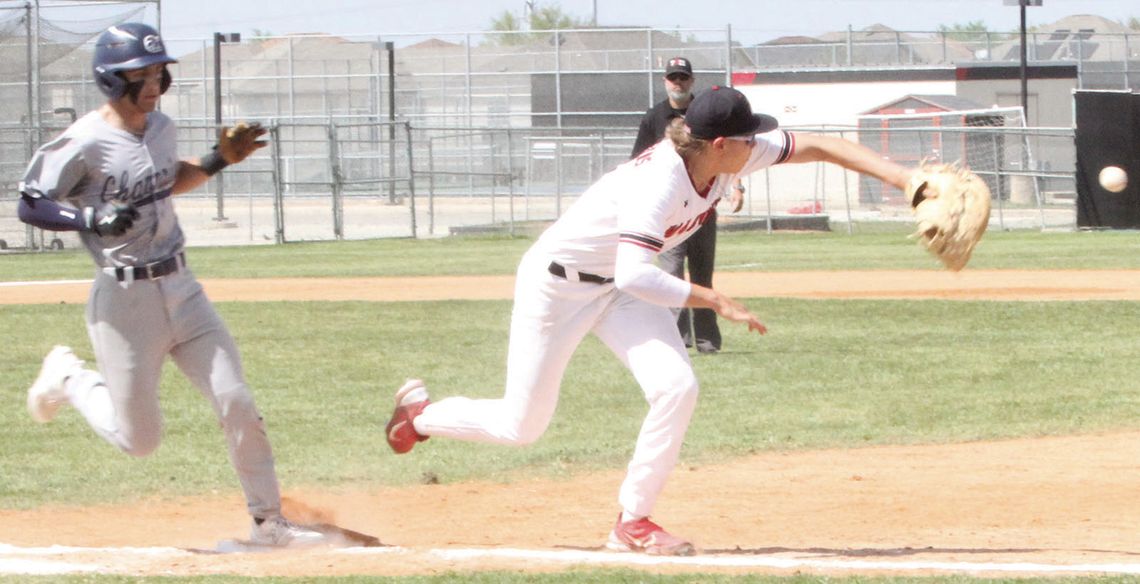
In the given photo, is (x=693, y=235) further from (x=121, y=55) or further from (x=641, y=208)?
(x=121, y=55)

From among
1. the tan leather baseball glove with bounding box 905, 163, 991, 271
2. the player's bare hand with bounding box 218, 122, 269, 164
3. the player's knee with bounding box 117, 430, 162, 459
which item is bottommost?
the player's knee with bounding box 117, 430, 162, 459

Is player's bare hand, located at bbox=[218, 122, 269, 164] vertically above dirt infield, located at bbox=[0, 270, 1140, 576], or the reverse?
player's bare hand, located at bbox=[218, 122, 269, 164]

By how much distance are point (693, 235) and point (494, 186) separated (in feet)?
65.5

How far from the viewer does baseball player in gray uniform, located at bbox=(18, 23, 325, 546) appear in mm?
5516

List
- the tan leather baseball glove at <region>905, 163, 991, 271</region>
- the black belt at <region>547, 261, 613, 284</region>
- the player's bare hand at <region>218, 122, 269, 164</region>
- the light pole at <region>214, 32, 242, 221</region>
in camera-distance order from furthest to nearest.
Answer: the light pole at <region>214, 32, 242, 221</region>, the player's bare hand at <region>218, 122, 269, 164</region>, the black belt at <region>547, 261, 613, 284</region>, the tan leather baseball glove at <region>905, 163, 991, 271</region>

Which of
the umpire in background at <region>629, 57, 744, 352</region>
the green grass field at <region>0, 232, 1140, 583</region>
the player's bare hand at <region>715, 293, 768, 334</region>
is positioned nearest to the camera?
the player's bare hand at <region>715, 293, 768, 334</region>

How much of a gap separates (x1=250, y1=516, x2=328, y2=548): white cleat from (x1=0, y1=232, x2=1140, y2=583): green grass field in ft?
2.44

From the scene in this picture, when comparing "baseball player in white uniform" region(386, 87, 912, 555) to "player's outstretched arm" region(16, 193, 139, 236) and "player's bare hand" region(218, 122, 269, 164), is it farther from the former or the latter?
"player's outstretched arm" region(16, 193, 139, 236)

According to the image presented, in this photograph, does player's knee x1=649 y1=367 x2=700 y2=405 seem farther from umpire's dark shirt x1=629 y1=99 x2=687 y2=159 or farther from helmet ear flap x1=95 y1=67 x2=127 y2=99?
umpire's dark shirt x1=629 y1=99 x2=687 y2=159

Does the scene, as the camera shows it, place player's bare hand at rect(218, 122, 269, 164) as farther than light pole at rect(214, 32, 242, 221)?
No

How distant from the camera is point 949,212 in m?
5.45

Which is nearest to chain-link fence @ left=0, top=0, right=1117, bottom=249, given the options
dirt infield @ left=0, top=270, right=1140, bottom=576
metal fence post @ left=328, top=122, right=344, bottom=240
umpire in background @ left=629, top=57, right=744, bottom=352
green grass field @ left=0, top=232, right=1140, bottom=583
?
metal fence post @ left=328, top=122, right=344, bottom=240

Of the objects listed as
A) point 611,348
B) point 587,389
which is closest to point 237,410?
point 611,348

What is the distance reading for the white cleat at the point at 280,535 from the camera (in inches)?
234
